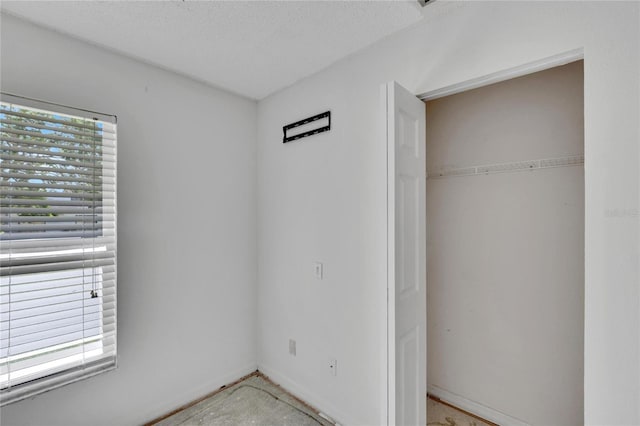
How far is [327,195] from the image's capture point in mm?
2096

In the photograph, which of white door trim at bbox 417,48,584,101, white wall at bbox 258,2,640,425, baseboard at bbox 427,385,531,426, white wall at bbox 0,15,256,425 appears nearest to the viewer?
white wall at bbox 258,2,640,425

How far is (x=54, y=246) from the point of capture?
1642 mm

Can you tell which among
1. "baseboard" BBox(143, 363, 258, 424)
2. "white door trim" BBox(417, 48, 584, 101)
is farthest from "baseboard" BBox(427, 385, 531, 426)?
"white door trim" BBox(417, 48, 584, 101)

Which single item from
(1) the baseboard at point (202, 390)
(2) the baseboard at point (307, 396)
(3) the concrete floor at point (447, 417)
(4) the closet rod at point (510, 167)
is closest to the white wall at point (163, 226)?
(1) the baseboard at point (202, 390)

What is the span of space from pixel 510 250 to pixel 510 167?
0.55m

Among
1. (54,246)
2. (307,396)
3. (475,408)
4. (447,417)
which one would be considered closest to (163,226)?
(54,246)

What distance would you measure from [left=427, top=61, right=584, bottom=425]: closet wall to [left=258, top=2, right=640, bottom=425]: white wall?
0.68 meters

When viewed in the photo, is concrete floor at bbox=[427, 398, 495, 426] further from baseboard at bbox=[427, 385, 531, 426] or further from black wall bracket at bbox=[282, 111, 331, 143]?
black wall bracket at bbox=[282, 111, 331, 143]

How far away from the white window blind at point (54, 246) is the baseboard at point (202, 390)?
547 mm

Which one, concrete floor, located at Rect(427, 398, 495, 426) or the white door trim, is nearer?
the white door trim

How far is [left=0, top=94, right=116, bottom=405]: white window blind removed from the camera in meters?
1.50

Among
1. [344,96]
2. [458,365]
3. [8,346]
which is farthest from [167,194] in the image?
[458,365]

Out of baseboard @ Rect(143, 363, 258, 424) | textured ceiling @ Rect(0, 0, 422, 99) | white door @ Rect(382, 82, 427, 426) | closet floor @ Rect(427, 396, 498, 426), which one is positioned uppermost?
textured ceiling @ Rect(0, 0, 422, 99)

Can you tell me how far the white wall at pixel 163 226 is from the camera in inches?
66.4
